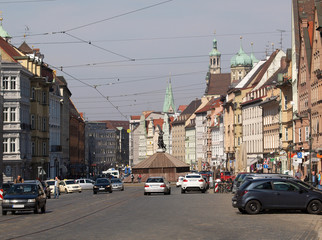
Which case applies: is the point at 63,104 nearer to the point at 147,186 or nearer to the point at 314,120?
the point at 314,120

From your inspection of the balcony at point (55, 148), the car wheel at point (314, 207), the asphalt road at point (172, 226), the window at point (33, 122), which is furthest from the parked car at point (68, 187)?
the car wheel at point (314, 207)

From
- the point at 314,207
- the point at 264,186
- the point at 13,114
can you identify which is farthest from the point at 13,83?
the point at 314,207

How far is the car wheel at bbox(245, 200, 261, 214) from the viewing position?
3447cm

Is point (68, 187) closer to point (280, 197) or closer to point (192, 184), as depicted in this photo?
point (192, 184)

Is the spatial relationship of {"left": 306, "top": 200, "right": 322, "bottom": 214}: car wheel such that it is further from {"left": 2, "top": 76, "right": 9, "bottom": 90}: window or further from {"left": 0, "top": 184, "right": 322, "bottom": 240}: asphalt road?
{"left": 2, "top": 76, "right": 9, "bottom": 90}: window

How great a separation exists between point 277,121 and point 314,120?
1522 inches

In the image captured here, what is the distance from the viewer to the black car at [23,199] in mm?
38281

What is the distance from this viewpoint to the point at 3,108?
98.2 metres

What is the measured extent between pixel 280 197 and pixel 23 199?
36.7ft

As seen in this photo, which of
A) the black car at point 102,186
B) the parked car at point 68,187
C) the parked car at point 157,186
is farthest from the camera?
the parked car at point 68,187

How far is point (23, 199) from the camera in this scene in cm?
3841

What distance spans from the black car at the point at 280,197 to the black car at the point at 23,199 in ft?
30.6

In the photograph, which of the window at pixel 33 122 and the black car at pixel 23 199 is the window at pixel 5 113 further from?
the black car at pixel 23 199

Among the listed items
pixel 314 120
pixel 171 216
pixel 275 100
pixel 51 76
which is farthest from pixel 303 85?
pixel 171 216
